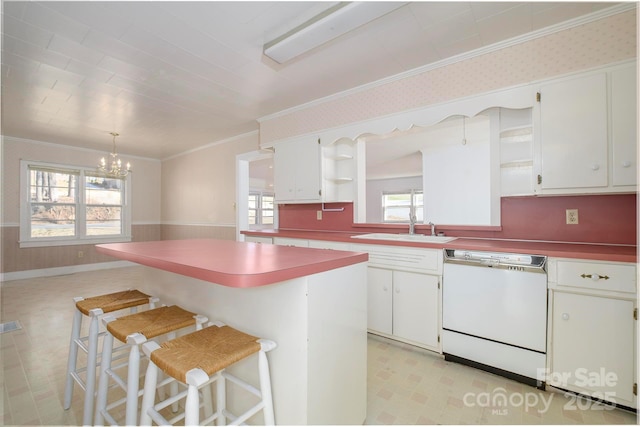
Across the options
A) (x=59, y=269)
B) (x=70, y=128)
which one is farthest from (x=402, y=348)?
(x=59, y=269)

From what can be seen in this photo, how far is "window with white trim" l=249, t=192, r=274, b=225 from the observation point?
8.52 m

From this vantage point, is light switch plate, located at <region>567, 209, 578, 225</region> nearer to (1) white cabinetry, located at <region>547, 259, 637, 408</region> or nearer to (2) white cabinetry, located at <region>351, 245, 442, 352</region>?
(1) white cabinetry, located at <region>547, 259, 637, 408</region>

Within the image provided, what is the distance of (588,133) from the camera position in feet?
6.39

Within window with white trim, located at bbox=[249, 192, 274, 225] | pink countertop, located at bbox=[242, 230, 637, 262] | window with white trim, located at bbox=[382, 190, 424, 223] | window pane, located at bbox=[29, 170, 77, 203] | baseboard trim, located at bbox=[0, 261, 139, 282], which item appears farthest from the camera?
window with white trim, located at bbox=[249, 192, 274, 225]

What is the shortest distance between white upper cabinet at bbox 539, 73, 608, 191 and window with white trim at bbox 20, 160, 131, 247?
7327 mm

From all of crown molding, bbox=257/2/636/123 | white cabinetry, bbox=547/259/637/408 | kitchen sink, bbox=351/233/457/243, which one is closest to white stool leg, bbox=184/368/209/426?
kitchen sink, bbox=351/233/457/243

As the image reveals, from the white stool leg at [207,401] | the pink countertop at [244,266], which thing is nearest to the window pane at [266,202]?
the pink countertop at [244,266]

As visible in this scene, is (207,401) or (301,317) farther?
(207,401)

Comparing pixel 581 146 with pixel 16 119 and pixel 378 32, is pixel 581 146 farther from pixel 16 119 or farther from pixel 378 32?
pixel 16 119

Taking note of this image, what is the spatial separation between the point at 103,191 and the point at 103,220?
0.62m

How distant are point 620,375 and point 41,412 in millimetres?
3401

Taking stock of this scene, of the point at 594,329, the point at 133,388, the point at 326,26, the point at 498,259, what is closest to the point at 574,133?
the point at 498,259

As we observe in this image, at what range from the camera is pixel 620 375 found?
1656 millimetres

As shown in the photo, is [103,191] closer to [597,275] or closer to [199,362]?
[199,362]
